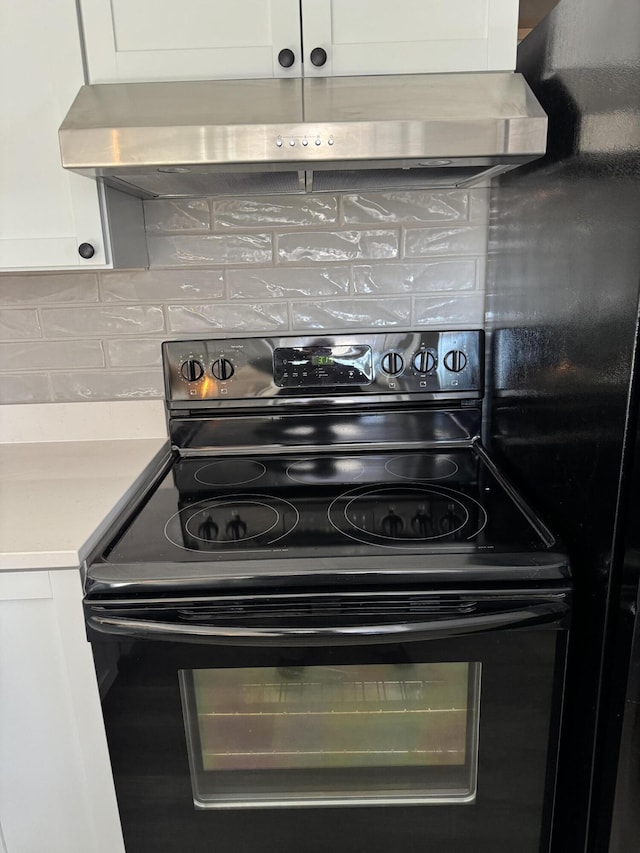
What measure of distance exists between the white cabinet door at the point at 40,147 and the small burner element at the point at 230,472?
52cm

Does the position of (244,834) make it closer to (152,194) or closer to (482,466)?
(482,466)

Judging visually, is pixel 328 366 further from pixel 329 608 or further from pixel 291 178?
pixel 329 608

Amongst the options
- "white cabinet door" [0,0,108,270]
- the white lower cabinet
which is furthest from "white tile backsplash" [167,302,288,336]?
the white lower cabinet

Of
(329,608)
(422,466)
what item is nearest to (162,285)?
(422,466)

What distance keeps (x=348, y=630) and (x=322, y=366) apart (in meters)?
0.73

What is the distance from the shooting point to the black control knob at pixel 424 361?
1509 millimetres

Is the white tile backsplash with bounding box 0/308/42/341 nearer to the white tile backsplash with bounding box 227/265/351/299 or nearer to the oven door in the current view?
the white tile backsplash with bounding box 227/265/351/299

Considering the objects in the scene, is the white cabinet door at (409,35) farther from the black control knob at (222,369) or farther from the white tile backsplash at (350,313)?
the black control knob at (222,369)

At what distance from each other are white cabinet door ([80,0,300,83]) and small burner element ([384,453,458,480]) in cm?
85

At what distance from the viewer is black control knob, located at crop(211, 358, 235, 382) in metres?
1.52

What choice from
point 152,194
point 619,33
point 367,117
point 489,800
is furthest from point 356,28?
point 489,800

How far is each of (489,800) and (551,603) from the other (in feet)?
1.26

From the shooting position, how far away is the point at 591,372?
37.7 inches

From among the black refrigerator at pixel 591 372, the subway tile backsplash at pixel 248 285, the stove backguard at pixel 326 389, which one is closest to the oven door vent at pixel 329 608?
the black refrigerator at pixel 591 372
